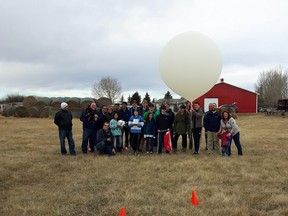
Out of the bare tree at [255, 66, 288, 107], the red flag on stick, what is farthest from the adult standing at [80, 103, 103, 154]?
the bare tree at [255, 66, 288, 107]

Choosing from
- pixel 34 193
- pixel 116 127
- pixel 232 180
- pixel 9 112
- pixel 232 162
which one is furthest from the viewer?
pixel 9 112

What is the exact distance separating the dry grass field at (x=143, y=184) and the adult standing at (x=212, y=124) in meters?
0.45

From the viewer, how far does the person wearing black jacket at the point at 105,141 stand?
9.81 meters

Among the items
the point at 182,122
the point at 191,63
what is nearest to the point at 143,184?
the point at 191,63

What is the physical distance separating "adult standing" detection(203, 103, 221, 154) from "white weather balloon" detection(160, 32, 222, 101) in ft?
3.47

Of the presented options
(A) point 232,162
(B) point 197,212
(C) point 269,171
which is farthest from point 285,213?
(A) point 232,162

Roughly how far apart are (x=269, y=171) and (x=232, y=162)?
1.08m

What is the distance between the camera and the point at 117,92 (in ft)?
211

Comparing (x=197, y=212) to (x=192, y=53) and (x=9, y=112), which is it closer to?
(x=192, y=53)

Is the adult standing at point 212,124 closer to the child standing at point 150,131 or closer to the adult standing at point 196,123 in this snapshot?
the adult standing at point 196,123

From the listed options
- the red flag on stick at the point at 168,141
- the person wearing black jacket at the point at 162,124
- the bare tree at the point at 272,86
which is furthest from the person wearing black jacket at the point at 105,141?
the bare tree at the point at 272,86

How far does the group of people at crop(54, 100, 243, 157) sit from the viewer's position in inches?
387

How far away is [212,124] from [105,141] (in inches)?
134

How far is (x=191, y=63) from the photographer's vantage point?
8562 mm
